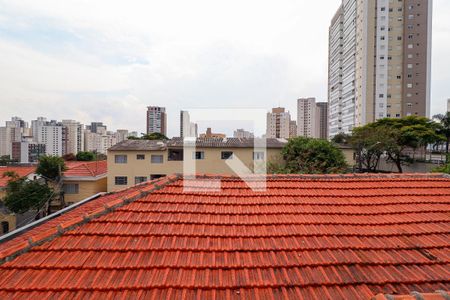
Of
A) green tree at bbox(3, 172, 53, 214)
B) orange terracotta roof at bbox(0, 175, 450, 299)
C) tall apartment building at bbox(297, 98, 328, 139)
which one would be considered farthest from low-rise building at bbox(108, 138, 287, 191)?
tall apartment building at bbox(297, 98, 328, 139)

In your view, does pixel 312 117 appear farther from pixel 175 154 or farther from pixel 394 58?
pixel 175 154

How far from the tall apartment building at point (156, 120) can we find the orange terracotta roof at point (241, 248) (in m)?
59.1

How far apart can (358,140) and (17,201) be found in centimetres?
2654

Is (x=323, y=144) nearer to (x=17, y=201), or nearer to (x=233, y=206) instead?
(x=233, y=206)

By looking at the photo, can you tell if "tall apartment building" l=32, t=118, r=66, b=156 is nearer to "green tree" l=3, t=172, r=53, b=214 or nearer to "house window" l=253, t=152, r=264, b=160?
"green tree" l=3, t=172, r=53, b=214

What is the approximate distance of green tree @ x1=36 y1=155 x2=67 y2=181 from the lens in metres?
16.3

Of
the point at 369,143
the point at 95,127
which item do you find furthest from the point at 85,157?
the point at 95,127

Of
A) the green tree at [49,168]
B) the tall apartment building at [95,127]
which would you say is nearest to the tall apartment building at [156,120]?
the tall apartment building at [95,127]

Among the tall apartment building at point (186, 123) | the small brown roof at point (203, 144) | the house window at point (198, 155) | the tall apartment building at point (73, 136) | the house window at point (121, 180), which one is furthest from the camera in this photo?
the tall apartment building at point (73, 136)

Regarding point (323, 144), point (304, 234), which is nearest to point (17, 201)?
point (304, 234)

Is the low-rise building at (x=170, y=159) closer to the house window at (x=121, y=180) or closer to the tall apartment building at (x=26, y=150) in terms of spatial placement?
the house window at (x=121, y=180)

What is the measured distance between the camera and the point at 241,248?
99.1 inches

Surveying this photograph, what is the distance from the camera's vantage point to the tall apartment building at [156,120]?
59969 mm

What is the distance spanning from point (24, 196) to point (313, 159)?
18982mm
